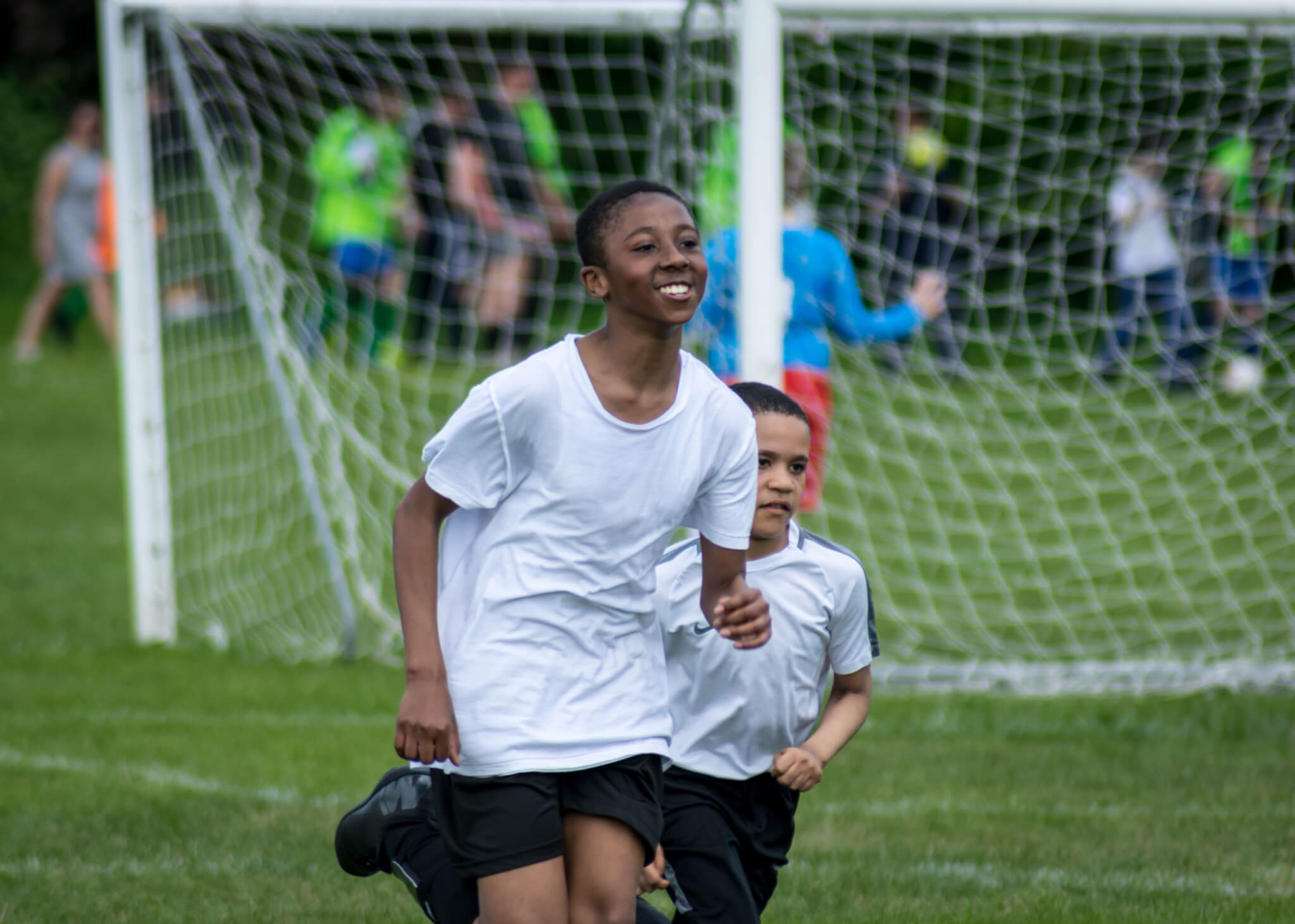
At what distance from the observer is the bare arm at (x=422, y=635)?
2.52 m

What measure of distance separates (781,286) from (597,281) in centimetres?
240

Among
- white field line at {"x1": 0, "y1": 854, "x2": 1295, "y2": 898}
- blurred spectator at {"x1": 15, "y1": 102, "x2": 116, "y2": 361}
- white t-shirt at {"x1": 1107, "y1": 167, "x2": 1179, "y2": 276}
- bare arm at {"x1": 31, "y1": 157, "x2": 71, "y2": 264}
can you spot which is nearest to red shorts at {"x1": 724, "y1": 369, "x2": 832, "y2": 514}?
white field line at {"x1": 0, "y1": 854, "x2": 1295, "y2": 898}

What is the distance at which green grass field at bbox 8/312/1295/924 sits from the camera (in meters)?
3.66

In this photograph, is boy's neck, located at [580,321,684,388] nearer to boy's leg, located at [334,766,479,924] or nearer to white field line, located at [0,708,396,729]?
boy's leg, located at [334,766,479,924]

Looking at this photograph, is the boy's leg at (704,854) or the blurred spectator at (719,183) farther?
the blurred spectator at (719,183)

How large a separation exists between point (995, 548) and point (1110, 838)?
4.12 m

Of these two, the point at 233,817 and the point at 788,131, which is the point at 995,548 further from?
the point at 233,817

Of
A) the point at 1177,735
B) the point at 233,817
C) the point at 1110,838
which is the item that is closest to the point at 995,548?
the point at 1177,735

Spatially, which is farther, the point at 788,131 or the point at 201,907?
the point at 788,131

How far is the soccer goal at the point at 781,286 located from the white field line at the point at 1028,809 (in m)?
1.31

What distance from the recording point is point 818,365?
6.39 metres

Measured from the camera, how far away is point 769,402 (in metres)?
3.08

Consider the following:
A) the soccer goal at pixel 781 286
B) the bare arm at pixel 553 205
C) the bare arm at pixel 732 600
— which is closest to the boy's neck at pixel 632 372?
the bare arm at pixel 732 600

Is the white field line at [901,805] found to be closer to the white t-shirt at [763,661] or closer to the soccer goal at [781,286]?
the soccer goal at [781,286]
